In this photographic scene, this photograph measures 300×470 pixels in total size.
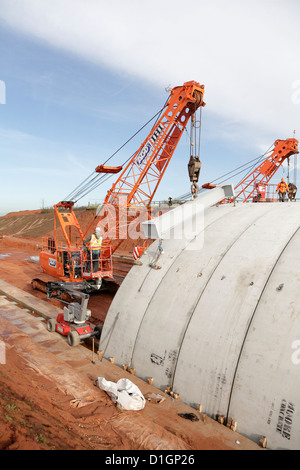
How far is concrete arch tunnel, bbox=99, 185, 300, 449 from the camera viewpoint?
6.09 metres

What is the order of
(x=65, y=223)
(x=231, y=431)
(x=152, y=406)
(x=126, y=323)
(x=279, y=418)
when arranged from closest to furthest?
(x=279, y=418), (x=231, y=431), (x=152, y=406), (x=126, y=323), (x=65, y=223)

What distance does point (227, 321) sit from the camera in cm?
720

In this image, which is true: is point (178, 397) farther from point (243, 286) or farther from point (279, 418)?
point (243, 286)

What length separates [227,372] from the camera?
6.70 m

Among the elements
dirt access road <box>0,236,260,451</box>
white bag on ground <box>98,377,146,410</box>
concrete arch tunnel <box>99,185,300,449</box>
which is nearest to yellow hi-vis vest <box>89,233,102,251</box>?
concrete arch tunnel <box>99,185,300,449</box>

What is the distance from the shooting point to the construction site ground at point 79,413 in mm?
5262

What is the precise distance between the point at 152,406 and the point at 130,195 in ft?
46.3

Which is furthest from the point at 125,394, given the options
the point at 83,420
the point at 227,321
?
the point at 227,321

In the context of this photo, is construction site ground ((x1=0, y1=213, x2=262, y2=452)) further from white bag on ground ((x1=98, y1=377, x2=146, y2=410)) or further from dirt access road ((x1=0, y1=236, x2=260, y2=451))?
white bag on ground ((x1=98, y1=377, x2=146, y2=410))

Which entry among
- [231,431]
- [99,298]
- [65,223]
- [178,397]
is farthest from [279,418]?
[65,223]

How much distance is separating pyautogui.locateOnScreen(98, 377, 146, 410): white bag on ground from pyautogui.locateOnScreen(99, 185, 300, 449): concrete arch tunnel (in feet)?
2.85

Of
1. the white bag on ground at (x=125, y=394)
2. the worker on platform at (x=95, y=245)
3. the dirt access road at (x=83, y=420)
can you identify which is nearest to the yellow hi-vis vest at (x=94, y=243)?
the worker on platform at (x=95, y=245)

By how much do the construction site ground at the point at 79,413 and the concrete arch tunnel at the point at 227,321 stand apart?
1.69 ft

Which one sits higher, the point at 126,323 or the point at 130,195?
the point at 130,195
